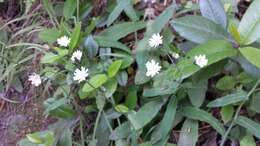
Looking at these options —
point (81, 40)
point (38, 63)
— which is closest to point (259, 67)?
point (81, 40)

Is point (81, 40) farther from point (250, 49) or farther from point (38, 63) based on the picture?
point (250, 49)

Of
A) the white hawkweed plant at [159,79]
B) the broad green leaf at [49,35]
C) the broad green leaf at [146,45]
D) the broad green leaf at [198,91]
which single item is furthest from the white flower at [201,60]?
the broad green leaf at [49,35]

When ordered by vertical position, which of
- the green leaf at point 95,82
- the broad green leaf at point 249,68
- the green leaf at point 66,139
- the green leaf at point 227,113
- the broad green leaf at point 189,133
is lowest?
the broad green leaf at point 189,133

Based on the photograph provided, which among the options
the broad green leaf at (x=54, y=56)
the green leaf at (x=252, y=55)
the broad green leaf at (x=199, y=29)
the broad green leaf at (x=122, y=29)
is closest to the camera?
the green leaf at (x=252, y=55)

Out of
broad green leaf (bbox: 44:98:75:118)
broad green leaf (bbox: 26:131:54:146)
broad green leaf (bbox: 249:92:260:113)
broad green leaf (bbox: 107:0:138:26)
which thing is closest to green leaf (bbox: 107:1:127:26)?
broad green leaf (bbox: 107:0:138:26)

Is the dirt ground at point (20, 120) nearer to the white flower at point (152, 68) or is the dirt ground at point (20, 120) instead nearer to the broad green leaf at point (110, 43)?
the broad green leaf at point (110, 43)

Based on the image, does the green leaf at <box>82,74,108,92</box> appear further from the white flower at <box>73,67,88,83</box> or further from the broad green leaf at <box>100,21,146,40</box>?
the broad green leaf at <box>100,21,146,40</box>
